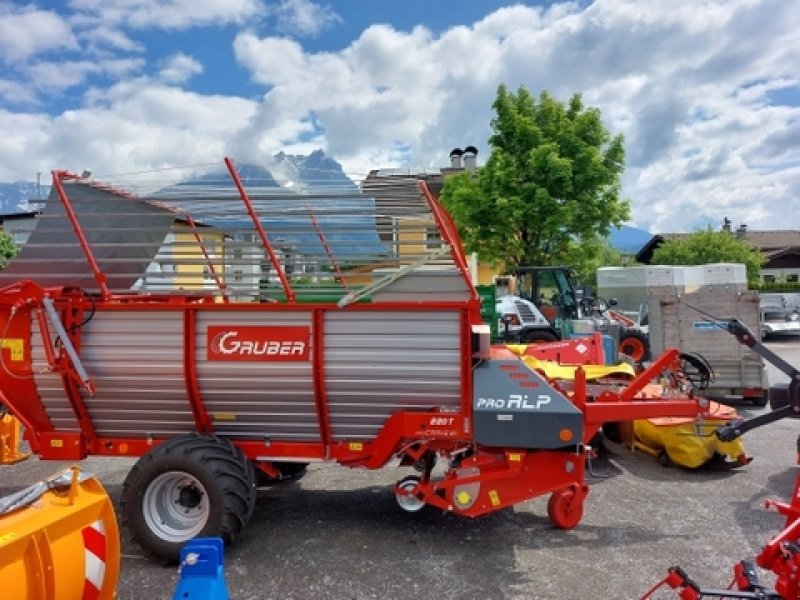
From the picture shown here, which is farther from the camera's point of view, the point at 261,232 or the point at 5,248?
the point at 5,248

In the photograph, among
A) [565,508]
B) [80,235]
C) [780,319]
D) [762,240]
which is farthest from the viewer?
[762,240]

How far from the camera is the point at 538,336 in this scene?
13.9 metres

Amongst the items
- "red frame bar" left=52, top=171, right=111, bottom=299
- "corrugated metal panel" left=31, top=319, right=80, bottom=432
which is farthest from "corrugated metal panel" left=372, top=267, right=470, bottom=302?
"corrugated metal panel" left=31, top=319, right=80, bottom=432

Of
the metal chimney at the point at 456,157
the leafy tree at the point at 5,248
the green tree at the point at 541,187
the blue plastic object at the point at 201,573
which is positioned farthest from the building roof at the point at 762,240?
the blue plastic object at the point at 201,573

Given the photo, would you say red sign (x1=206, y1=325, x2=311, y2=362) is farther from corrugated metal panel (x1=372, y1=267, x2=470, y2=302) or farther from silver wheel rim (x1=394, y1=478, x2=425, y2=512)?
silver wheel rim (x1=394, y1=478, x2=425, y2=512)

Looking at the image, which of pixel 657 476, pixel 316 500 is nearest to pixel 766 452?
pixel 657 476

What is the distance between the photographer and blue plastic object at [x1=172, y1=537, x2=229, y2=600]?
241 centimetres

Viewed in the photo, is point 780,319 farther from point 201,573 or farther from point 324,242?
point 201,573

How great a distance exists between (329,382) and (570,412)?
5.71 ft

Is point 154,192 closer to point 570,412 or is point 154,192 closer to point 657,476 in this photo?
point 570,412

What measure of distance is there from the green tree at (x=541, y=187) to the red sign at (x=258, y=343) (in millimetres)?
13654

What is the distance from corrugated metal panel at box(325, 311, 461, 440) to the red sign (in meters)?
0.20

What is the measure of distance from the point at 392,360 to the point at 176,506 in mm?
1960

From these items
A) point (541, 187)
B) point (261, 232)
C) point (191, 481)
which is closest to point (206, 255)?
point (261, 232)
